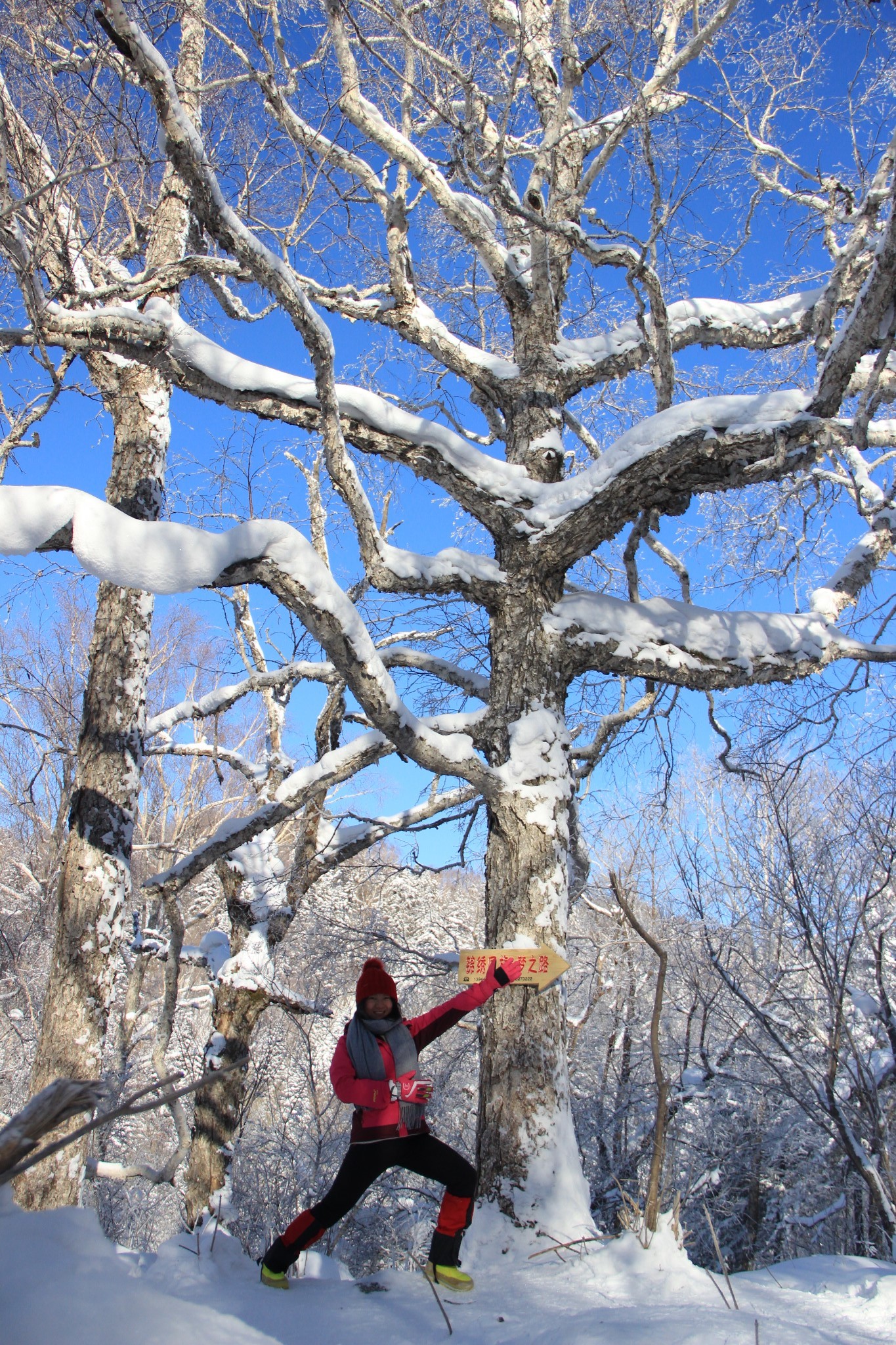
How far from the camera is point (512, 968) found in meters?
3.38

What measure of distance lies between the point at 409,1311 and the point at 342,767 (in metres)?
3.09

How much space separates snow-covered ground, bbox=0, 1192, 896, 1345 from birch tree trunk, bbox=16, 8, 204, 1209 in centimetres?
218

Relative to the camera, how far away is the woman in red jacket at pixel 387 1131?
2.82 m

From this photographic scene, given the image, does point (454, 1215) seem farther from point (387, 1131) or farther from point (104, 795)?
point (104, 795)

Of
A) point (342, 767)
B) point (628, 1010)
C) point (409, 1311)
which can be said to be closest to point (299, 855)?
point (342, 767)

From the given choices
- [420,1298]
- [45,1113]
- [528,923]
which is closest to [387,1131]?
[420,1298]

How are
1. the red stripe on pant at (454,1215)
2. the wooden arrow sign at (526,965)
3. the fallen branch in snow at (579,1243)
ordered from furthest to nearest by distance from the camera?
the wooden arrow sign at (526,965)
the fallen branch in snow at (579,1243)
the red stripe on pant at (454,1215)

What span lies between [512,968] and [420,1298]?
3.89ft

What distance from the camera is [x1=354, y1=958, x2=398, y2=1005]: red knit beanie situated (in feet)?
10.2

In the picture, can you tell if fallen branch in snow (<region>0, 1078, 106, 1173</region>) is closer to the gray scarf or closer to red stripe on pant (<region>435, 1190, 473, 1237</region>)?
the gray scarf

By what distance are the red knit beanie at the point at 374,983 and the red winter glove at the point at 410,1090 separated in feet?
1.00

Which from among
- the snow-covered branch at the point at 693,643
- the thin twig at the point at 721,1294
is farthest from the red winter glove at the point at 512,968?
the snow-covered branch at the point at 693,643

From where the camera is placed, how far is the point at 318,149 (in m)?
5.31

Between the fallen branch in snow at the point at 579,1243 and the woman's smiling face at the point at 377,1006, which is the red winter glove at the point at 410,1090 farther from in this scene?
the fallen branch in snow at the point at 579,1243
